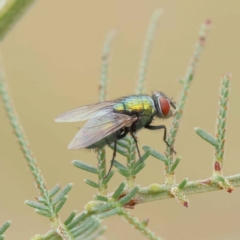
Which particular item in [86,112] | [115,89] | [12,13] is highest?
[12,13]

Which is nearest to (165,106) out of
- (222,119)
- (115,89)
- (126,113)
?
(126,113)

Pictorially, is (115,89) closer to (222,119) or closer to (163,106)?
(163,106)

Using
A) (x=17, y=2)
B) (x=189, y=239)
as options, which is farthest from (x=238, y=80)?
(x=17, y=2)

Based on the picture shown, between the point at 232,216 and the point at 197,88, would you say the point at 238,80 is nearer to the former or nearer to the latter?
the point at 197,88

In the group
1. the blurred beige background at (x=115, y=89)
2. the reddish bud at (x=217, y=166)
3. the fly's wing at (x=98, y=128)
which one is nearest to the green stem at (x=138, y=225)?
the reddish bud at (x=217, y=166)

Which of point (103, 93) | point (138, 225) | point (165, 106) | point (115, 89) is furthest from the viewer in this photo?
point (115, 89)
